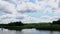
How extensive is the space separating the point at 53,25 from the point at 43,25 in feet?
8.62

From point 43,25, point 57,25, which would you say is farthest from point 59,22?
point 43,25

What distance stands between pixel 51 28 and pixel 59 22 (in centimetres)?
271

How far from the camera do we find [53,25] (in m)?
42.7

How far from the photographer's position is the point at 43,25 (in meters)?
43.8

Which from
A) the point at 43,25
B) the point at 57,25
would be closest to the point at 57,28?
the point at 57,25

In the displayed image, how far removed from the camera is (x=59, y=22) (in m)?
42.5

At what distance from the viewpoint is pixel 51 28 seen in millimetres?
43844

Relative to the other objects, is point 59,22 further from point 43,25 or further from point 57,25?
point 43,25

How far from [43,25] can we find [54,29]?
9.77 ft

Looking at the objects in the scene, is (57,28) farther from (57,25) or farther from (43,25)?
(43,25)

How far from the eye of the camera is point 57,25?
4297cm

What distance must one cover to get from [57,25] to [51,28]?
5.92 ft

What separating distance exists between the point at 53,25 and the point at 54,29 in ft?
6.07
